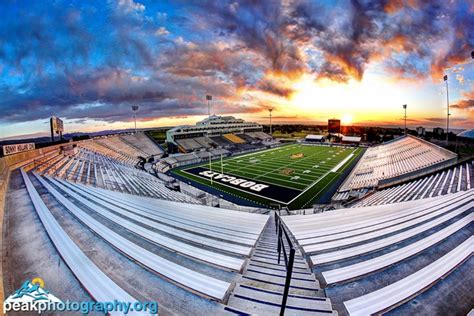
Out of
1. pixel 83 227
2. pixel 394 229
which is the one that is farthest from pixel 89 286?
pixel 394 229

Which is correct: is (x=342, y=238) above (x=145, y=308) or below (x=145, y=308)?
below

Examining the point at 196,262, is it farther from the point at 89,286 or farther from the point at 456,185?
the point at 456,185

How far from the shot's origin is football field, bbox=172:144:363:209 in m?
21.5

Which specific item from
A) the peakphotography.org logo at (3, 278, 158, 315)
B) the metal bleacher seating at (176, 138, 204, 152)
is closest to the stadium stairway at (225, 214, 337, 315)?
the peakphotography.org logo at (3, 278, 158, 315)

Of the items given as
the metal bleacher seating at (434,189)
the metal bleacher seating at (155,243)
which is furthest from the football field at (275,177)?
the metal bleacher seating at (155,243)

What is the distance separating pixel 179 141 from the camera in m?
49.5

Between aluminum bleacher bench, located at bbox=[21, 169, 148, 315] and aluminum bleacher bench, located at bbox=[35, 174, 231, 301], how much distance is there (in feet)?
1.74

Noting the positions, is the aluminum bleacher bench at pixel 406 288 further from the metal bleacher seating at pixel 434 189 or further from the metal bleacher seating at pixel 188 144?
the metal bleacher seating at pixel 188 144

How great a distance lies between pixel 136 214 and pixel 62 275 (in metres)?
3.07

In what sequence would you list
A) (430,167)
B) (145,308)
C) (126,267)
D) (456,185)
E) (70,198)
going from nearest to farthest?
(145,308) → (126,267) → (70,198) → (456,185) → (430,167)

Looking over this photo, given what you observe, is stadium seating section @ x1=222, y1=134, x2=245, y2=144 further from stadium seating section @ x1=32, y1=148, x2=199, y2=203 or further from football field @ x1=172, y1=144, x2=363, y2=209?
stadium seating section @ x1=32, y1=148, x2=199, y2=203

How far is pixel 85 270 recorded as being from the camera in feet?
10.5

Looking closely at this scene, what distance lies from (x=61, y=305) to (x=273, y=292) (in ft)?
9.68

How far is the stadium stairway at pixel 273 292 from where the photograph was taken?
274 centimetres
